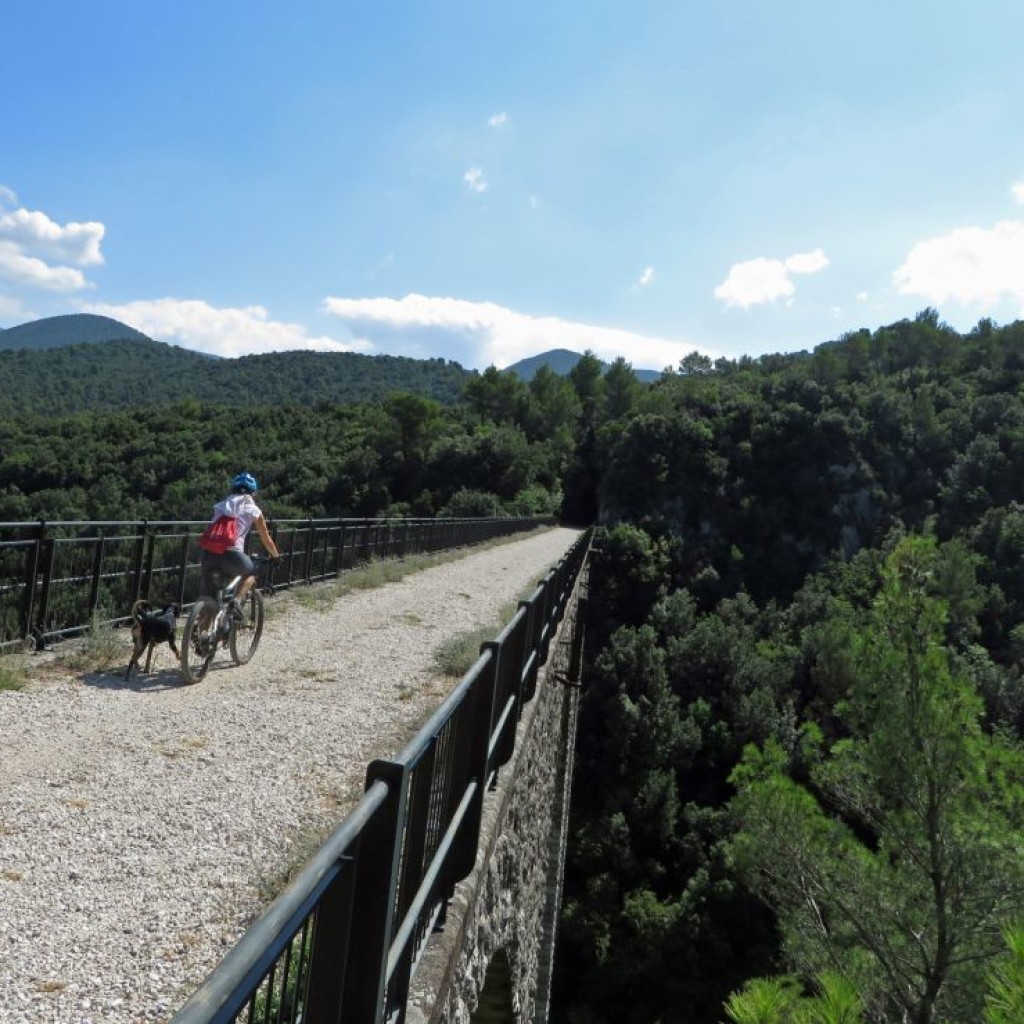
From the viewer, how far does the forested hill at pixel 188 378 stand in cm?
13088

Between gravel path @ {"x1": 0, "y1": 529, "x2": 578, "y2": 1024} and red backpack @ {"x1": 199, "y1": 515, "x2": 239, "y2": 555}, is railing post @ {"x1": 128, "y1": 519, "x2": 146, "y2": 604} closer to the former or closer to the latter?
gravel path @ {"x1": 0, "y1": 529, "x2": 578, "y2": 1024}

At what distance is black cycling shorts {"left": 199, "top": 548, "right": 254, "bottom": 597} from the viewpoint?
732 centimetres

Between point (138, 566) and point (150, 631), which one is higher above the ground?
point (138, 566)

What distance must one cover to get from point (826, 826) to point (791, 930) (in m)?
1.49

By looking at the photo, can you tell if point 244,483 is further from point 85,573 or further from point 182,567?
point 182,567

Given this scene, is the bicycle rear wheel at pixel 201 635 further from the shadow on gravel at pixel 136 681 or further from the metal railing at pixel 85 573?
the metal railing at pixel 85 573

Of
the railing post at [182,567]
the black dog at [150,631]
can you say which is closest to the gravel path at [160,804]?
the black dog at [150,631]

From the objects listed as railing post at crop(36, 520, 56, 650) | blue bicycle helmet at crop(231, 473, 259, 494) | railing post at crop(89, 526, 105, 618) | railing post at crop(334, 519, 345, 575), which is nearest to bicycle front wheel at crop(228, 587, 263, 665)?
blue bicycle helmet at crop(231, 473, 259, 494)

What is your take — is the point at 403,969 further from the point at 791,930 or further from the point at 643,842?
the point at 643,842

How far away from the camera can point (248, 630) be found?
9.15 metres

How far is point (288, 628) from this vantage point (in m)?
10.2

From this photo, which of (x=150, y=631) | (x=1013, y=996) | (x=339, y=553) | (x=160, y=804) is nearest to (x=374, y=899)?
(x=160, y=804)

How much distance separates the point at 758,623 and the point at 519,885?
42645 mm

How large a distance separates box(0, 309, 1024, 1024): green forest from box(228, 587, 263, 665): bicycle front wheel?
5.19 metres
